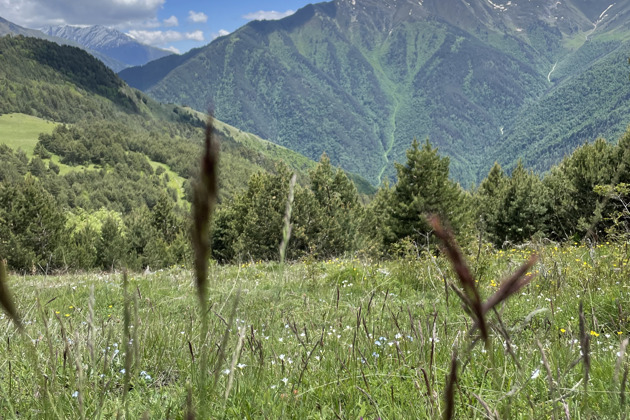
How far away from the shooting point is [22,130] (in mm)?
165625

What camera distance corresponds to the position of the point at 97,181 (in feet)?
441

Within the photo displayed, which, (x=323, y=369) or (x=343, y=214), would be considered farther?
(x=343, y=214)

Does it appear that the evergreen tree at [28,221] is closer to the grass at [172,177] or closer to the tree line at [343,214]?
the tree line at [343,214]

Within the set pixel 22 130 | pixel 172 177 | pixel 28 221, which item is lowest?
pixel 28 221

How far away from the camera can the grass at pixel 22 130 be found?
153 metres

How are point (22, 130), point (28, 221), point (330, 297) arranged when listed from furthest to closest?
point (22, 130), point (28, 221), point (330, 297)

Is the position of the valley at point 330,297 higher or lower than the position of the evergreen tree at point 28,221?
higher

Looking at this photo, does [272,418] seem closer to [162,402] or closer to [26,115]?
[162,402]

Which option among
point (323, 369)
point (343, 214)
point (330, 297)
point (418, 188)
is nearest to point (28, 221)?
point (343, 214)

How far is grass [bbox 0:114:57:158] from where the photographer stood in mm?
153125

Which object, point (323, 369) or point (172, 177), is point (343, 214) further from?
point (172, 177)

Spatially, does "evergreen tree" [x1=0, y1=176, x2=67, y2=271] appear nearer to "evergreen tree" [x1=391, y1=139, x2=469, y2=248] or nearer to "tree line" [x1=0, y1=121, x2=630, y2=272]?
"tree line" [x1=0, y1=121, x2=630, y2=272]

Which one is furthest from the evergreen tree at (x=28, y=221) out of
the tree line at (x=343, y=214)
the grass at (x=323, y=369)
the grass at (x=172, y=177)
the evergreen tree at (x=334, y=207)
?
the grass at (x=172, y=177)

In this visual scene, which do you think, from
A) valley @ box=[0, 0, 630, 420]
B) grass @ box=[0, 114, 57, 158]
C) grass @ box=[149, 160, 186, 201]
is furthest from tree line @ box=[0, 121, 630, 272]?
grass @ box=[0, 114, 57, 158]
